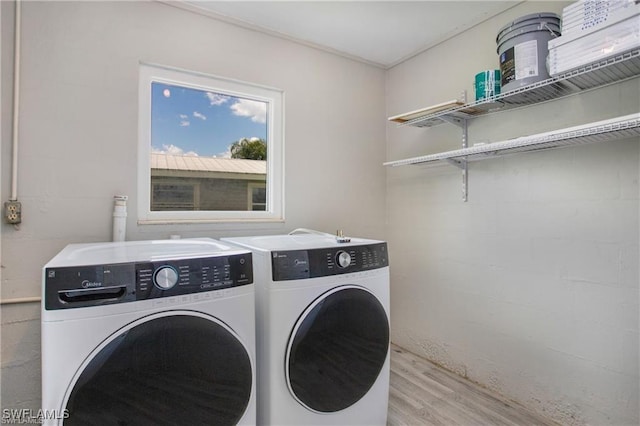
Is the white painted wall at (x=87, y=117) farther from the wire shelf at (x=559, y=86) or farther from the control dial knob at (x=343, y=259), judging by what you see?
the wire shelf at (x=559, y=86)

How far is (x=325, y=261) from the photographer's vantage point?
1442 mm

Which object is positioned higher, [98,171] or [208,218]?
[98,171]

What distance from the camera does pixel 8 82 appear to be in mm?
1609

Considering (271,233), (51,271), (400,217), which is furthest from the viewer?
(400,217)

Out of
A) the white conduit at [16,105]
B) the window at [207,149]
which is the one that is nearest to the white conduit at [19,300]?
the white conduit at [16,105]

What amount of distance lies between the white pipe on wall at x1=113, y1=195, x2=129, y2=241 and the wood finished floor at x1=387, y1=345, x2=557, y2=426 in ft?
5.60

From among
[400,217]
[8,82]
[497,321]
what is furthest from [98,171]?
[497,321]

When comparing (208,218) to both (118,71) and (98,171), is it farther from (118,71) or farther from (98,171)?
(118,71)

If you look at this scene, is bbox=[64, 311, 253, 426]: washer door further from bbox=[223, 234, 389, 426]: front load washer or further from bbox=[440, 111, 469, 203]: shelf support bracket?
bbox=[440, 111, 469, 203]: shelf support bracket

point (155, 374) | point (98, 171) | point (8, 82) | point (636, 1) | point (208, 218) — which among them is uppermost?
point (636, 1)

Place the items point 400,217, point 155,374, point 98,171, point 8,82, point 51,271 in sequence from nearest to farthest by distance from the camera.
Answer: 1. point 51,271
2. point 155,374
3. point 8,82
4. point 98,171
5. point 400,217

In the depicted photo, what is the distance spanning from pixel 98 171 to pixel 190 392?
51.0 inches

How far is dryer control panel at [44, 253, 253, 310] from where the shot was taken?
0.96 m

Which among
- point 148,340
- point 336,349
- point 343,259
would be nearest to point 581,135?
point 343,259
